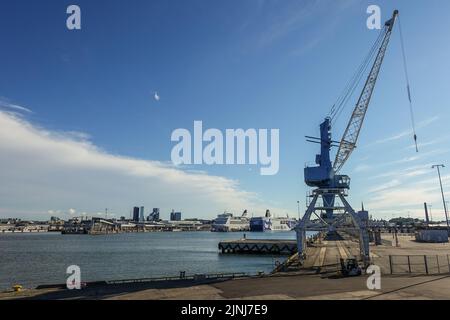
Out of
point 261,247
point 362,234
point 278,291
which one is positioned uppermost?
point 362,234

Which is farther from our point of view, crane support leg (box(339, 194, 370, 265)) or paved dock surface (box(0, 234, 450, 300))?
crane support leg (box(339, 194, 370, 265))

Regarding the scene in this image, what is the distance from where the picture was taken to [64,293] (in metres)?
25.9

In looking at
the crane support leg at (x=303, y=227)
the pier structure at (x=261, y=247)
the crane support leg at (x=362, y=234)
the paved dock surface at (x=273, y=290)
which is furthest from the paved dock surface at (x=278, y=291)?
the pier structure at (x=261, y=247)

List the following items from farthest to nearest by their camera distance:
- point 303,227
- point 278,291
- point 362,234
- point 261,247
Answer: point 261,247 < point 303,227 < point 362,234 < point 278,291

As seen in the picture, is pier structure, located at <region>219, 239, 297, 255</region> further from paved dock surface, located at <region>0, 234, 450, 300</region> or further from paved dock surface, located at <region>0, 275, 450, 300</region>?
paved dock surface, located at <region>0, 275, 450, 300</region>

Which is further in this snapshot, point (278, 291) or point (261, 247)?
point (261, 247)

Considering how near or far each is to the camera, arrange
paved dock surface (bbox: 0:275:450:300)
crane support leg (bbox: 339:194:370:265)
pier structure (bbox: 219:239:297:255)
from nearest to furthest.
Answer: paved dock surface (bbox: 0:275:450:300) < crane support leg (bbox: 339:194:370:265) < pier structure (bbox: 219:239:297:255)

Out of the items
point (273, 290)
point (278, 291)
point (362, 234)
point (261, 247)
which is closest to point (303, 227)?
point (362, 234)

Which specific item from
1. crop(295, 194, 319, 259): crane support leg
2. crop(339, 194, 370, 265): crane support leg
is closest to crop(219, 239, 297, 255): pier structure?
crop(295, 194, 319, 259): crane support leg

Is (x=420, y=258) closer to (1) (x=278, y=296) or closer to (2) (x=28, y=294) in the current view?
(1) (x=278, y=296)

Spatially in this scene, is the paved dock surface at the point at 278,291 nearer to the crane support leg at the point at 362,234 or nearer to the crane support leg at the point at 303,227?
the crane support leg at the point at 362,234

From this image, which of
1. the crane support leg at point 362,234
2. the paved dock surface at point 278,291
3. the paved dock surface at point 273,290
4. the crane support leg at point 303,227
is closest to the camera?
the paved dock surface at point 278,291

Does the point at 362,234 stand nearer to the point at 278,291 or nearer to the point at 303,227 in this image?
the point at 303,227
